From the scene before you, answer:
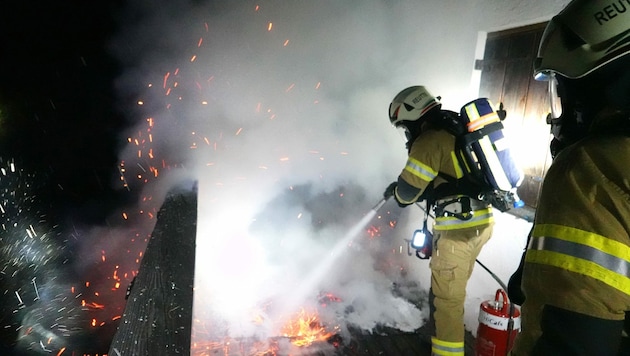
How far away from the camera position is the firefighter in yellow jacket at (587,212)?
0.99 metres

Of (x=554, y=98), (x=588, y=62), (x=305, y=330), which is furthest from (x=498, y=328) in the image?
(x=588, y=62)

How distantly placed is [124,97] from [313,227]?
447cm

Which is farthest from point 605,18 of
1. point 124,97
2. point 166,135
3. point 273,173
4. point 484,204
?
point 124,97

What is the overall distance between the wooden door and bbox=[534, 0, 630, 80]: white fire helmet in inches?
114

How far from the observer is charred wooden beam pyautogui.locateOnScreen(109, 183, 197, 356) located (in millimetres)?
1404

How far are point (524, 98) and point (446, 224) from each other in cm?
218

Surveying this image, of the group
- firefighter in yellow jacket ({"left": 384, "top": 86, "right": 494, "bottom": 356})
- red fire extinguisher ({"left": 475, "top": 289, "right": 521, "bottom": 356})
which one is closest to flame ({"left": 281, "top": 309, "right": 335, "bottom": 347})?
firefighter in yellow jacket ({"left": 384, "top": 86, "right": 494, "bottom": 356})

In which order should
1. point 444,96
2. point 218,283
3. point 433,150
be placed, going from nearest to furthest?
point 433,150, point 218,283, point 444,96

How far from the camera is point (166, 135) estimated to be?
5.88 m

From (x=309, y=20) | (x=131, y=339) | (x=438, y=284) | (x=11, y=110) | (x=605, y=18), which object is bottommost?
(x=438, y=284)

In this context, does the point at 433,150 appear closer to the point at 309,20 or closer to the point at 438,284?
the point at 438,284

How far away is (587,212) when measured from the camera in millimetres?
1033

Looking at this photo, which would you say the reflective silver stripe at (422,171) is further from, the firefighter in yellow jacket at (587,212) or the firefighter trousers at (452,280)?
the firefighter in yellow jacket at (587,212)

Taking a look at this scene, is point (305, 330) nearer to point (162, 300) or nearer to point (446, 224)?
point (446, 224)
